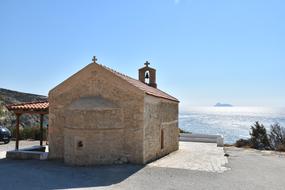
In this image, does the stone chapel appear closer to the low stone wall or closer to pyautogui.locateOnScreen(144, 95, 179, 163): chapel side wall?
pyautogui.locateOnScreen(144, 95, 179, 163): chapel side wall

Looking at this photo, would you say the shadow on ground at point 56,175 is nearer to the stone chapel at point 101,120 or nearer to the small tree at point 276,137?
the stone chapel at point 101,120

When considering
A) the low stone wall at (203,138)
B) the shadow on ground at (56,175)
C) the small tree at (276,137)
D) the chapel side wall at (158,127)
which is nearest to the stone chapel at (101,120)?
the chapel side wall at (158,127)

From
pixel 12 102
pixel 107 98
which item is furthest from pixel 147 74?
pixel 12 102

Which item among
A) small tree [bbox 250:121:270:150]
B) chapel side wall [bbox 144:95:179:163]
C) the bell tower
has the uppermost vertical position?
the bell tower

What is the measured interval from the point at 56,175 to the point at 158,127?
5908 millimetres

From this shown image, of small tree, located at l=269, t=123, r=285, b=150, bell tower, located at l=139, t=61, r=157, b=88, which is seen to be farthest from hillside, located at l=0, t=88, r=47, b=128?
small tree, located at l=269, t=123, r=285, b=150

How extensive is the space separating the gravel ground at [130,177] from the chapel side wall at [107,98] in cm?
99

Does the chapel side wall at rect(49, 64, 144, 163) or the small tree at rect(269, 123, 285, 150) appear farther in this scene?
the small tree at rect(269, 123, 285, 150)

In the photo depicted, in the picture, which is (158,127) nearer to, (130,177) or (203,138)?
(130,177)

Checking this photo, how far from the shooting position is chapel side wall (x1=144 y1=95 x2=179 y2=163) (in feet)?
42.1

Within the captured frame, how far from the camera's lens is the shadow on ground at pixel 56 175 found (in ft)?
28.8

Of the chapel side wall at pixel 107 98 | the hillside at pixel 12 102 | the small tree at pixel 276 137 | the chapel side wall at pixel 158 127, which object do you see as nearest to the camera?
the chapel side wall at pixel 107 98

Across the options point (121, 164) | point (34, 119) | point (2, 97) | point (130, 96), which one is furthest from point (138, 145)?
point (2, 97)

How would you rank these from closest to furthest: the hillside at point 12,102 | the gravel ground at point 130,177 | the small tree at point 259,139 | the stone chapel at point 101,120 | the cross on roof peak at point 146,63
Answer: the gravel ground at point 130,177, the stone chapel at point 101,120, the cross on roof peak at point 146,63, the small tree at point 259,139, the hillside at point 12,102
